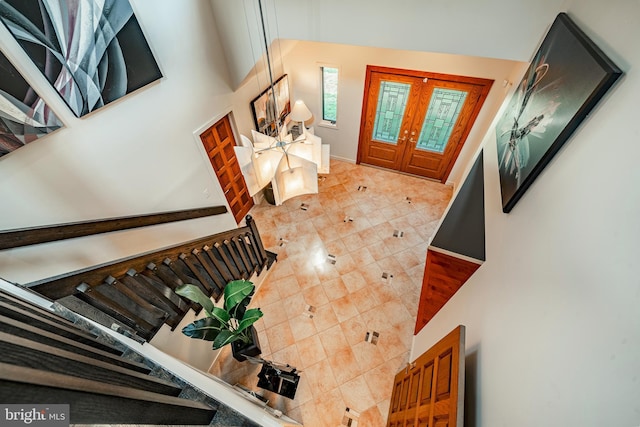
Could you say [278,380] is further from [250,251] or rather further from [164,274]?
[164,274]

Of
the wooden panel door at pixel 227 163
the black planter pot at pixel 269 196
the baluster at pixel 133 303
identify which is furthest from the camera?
the black planter pot at pixel 269 196

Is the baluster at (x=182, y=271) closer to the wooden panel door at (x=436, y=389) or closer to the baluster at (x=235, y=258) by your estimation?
the baluster at (x=235, y=258)

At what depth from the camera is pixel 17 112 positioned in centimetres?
152

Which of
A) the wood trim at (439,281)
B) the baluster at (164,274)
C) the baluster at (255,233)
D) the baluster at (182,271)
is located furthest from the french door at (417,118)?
the baluster at (164,274)

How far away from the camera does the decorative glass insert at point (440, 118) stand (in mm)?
4051

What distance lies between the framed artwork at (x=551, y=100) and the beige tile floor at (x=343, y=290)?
209 centimetres

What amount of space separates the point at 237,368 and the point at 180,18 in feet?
12.2

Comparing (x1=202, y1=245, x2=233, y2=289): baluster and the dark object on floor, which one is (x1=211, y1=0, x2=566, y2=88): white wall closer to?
(x1=202, y1=245, x2=233, y2=289): baluster

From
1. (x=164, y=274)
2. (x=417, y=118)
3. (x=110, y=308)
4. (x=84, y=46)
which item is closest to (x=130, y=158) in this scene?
(x=84, y=46)

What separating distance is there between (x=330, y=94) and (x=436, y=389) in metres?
4.66

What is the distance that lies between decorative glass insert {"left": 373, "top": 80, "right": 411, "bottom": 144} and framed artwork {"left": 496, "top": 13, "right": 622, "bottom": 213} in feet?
7.34

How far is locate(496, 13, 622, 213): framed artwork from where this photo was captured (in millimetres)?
1206

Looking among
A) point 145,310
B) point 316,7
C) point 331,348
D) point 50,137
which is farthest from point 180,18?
point 331,348

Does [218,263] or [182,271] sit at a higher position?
[218,263]
